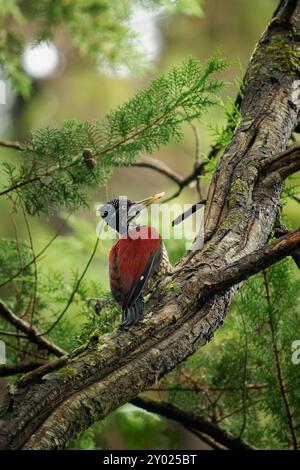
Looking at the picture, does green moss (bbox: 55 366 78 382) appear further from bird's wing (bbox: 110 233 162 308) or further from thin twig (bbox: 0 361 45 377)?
thin twig (bbox: 0 361 45 377)

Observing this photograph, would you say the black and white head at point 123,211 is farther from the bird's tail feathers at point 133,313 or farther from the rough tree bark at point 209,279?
the bird's tail feathers at point 133,313

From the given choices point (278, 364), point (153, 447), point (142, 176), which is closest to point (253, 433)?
point (278, 364)

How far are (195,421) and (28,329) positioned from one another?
0.71 m

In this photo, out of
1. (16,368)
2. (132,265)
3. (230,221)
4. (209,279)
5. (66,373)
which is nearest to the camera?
(66,373)

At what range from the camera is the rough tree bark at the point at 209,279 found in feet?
4.63

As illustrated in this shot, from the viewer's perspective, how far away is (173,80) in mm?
2068

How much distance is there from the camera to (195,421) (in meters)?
2.53

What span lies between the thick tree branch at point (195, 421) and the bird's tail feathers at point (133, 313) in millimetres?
672

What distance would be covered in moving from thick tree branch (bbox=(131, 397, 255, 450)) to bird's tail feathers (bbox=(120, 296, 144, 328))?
672 millimetres

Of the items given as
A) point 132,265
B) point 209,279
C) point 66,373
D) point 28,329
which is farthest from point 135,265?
point 66,373

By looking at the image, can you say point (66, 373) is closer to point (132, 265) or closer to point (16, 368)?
point (16, 368)

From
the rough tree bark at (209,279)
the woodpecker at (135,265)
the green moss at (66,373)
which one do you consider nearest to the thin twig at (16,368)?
the woodpecker at (135,265)

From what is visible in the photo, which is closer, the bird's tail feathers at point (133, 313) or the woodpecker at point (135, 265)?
the bird's tail feathers at point (133, 313)

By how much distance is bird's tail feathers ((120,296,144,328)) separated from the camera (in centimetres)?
172
